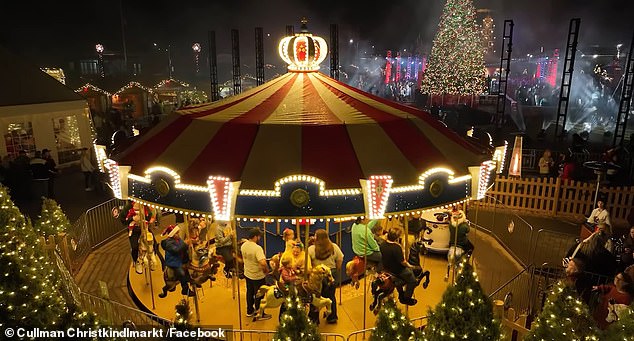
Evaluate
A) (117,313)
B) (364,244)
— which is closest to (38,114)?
(117,313)

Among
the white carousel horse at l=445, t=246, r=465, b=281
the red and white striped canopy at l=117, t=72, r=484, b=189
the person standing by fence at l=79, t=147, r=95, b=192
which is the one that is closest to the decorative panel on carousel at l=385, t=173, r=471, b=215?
the red and white striped canopy at l=117, t=72, r=484, b=189

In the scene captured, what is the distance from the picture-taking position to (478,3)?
6819 cm

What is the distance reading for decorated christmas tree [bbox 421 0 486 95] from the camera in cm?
3091

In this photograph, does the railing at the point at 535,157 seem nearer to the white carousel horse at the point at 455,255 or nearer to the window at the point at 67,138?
the white carousel horse at the point at 455,255

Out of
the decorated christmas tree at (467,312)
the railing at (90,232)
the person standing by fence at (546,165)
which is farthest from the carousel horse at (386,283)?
the person standing by fence at (546,165)

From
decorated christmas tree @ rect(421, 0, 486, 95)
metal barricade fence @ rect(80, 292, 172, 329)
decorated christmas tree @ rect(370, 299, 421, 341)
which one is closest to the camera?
decorated christmas tree @ rect(370, 299, 421, 341)

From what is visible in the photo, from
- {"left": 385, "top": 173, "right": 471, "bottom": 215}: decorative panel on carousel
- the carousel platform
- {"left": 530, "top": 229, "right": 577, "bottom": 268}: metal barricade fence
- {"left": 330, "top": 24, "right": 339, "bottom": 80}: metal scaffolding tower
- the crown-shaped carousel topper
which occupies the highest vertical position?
{"left": 330, "top": 24, "right": 339, "bottom": 80}: metal scaffolding tower

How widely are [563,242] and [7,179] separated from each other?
50.0 ft

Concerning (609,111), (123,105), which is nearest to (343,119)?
(123,105)

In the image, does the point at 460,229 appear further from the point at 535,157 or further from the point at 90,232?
the point at 535,157

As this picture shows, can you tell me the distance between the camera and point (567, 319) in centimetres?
492

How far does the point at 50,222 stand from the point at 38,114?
909cm

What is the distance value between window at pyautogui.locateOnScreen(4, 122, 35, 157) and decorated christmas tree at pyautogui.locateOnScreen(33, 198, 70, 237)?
8507mm

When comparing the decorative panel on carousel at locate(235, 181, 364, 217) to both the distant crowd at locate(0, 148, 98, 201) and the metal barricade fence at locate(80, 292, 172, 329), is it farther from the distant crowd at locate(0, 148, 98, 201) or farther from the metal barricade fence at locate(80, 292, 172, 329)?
the distant crowd at locate(0, 148, 98, 201)
